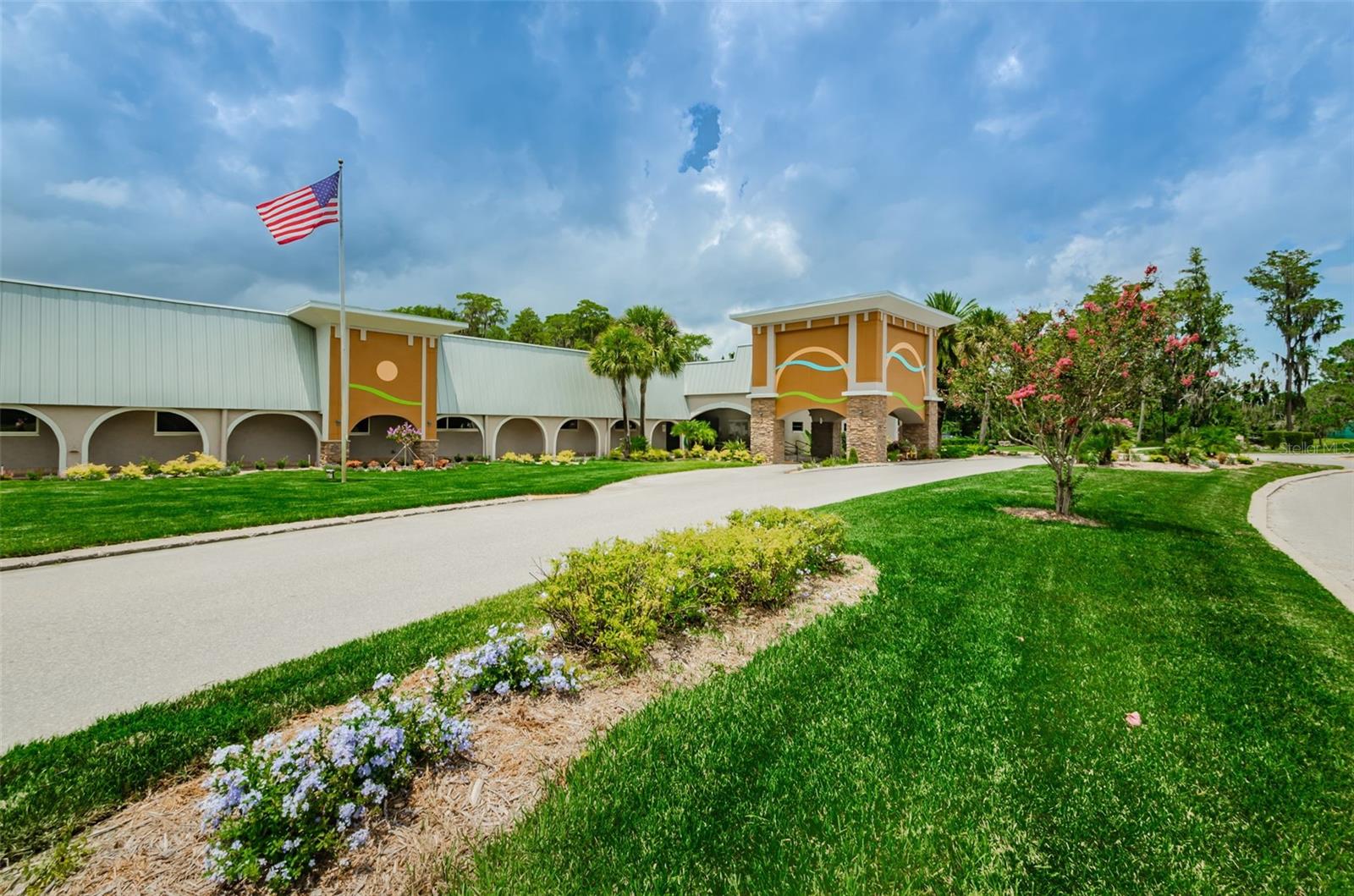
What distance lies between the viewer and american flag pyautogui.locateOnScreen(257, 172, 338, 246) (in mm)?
13875

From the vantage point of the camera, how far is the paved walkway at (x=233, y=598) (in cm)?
401

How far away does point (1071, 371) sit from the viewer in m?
9.05

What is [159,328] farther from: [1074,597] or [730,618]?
[1074,597]

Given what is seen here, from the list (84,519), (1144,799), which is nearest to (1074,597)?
(1144,799)

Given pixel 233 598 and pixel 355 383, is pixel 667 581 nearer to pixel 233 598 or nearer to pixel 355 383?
pixel 233 598

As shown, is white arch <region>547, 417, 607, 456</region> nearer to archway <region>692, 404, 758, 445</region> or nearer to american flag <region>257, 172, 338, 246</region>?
archway <region>692, 404, 758, 445</region>

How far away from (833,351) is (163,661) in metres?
23.9

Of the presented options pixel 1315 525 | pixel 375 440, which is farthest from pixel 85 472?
pixel 1315 525

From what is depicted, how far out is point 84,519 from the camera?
952cm

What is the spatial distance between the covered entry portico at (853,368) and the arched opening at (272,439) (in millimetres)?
19387

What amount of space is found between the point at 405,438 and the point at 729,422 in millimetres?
19814

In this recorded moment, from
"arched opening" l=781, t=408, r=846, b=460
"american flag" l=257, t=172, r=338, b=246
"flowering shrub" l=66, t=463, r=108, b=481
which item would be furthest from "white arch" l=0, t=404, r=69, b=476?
"arched opening" l=781, t=408, r=846, b=460

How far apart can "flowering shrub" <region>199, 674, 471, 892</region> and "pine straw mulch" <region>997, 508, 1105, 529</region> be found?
10.0 m

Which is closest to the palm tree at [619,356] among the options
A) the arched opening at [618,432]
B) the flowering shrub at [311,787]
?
the arched opening at [618,432]
